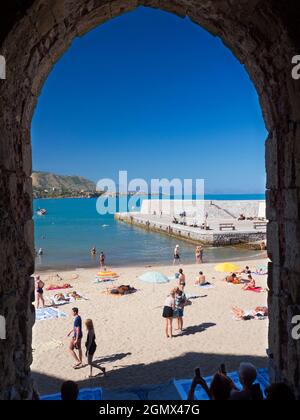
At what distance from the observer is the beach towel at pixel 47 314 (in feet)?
37.6

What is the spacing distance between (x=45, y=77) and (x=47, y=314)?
30.1 ft

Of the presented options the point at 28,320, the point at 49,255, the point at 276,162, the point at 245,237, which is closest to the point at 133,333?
the point at 28,320

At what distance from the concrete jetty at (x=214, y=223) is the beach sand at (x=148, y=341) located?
56.8ft

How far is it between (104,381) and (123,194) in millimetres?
182789

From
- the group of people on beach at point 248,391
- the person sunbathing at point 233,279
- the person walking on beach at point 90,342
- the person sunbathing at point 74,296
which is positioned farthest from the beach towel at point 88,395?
the person sunbathing at point 233,279

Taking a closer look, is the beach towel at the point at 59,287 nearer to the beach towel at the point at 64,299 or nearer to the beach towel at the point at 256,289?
the beach towel at the point at 64,299

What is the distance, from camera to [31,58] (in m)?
3.51

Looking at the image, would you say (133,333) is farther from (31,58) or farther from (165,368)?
(31,58)

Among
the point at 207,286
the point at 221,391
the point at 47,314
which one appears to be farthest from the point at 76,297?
the point at 221,391

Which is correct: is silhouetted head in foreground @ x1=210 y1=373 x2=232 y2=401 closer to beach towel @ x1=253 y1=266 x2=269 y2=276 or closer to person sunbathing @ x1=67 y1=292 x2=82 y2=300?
person sunbathing @ x1=67 y1=292 x2=82 y2=300

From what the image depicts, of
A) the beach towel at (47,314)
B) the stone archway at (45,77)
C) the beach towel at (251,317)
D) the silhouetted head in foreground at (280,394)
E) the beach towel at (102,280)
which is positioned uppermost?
the stone archway at (45,77)

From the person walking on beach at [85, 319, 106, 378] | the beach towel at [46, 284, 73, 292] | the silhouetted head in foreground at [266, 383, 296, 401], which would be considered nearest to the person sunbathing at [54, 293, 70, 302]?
the beach towel at [46, 284, 73, 292]
